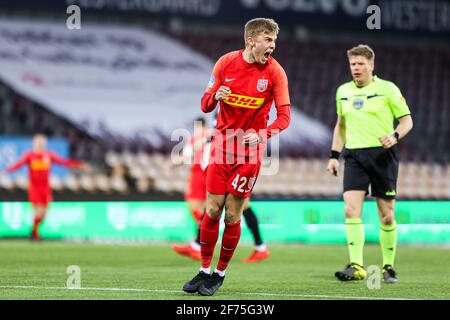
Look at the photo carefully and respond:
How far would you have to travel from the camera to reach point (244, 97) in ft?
26.5

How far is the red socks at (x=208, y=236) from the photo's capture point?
8203 millimetres

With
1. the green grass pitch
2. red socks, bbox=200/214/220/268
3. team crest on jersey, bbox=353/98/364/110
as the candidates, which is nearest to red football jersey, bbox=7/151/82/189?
the green grass pitch

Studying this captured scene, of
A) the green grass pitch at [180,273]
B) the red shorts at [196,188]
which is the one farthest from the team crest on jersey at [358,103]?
the red shorts at [196,188]

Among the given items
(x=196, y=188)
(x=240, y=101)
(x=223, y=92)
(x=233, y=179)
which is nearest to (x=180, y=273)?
Answer: (x=233, y=179)

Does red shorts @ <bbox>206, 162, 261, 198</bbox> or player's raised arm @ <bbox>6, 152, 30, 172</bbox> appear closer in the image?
red shorts @ <bbox>206, 162, 261, 198</bbox>

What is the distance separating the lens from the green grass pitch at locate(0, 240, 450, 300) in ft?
27.0

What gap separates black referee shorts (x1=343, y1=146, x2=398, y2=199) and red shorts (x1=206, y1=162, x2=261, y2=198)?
6.90 ft

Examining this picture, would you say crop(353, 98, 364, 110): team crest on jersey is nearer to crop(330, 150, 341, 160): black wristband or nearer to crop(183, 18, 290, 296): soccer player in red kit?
crop(330, 150, 341, 160): black wristband

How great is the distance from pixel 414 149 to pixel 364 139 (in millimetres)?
16337

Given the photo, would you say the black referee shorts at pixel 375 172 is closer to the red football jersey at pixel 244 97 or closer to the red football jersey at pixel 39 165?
the red football jersey at pixel 244 97

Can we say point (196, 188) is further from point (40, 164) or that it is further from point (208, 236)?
point (208, 236)

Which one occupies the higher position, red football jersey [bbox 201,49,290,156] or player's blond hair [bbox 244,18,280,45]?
player's blond hair [bbox 244,18,280,45]

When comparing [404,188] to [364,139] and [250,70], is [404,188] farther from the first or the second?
[250,70]
